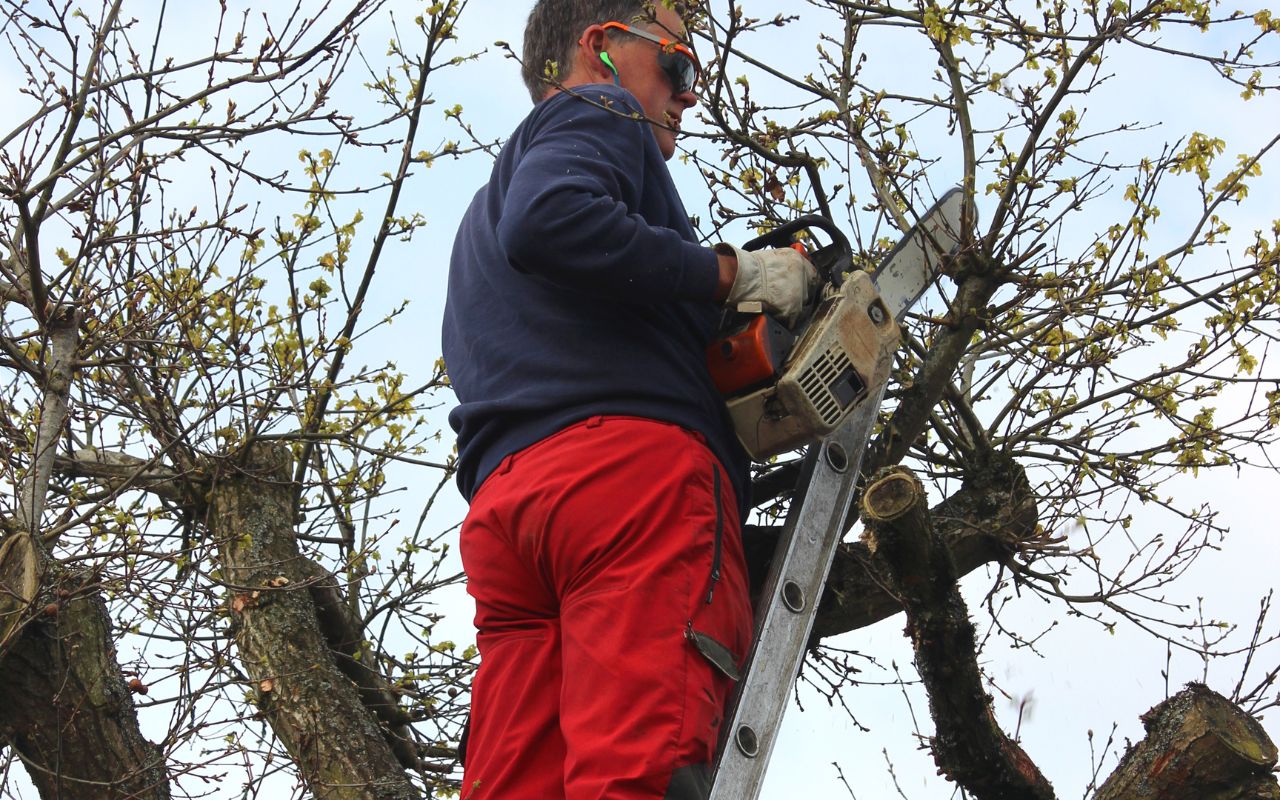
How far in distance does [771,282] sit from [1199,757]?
152 centimetres

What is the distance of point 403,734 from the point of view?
557cm

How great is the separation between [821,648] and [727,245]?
6.37ft

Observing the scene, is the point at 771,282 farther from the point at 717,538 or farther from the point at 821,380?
the point at 717,538

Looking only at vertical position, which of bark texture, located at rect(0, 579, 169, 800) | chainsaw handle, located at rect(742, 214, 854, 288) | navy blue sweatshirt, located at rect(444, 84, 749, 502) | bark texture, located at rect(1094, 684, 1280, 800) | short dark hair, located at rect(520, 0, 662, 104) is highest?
short dark hair, located at rect(520, 0, 662, 104)

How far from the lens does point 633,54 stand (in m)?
3.60

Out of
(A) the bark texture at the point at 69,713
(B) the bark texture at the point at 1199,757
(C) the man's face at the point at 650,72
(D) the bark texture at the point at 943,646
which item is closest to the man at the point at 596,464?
(C) the man's face at the point at 650,72

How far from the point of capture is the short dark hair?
364 cm

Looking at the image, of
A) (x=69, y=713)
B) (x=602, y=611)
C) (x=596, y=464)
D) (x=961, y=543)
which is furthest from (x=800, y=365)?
(x=69, y=713)

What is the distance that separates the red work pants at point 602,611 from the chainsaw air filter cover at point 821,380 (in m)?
0.19

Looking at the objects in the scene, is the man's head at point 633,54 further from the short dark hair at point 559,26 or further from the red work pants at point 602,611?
the red work pants at point 602,611

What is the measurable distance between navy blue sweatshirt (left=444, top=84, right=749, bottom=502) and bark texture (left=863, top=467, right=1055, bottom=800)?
365 millimetres

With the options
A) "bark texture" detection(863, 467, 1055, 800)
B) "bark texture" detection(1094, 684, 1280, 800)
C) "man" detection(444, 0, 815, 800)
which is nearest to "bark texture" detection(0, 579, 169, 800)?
"man" detection(444, 0, 815, 800)

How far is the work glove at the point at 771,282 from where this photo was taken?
10.1 ft

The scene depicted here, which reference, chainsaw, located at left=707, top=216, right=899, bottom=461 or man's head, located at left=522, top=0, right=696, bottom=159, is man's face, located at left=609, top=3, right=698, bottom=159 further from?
chainsaw, located at left=707, top=216, right=899, bottom=461
